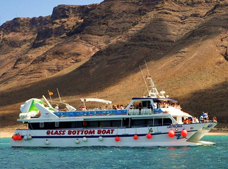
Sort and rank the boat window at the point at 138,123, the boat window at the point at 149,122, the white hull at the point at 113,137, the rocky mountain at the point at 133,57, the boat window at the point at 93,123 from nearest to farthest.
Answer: the white hull at the point at 113,137, the boat window at the point at 149,122, the boat window at the point at 138,123, the boat window at the point at 93,123, the rocky mountain at the point at 133,57

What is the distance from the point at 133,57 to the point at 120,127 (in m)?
86.6

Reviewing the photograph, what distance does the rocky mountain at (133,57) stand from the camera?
110812mm

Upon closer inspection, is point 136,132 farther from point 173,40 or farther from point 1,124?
point 173,40

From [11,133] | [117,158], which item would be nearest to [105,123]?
[117,158]

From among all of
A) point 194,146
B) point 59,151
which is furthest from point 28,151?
point 194,146

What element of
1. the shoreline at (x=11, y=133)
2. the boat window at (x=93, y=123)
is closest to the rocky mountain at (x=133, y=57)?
the shoreline at (x=11, y=133)

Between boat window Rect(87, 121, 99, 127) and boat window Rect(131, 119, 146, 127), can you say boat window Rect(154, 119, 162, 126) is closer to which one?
boat window Rect(131, 119, 146, 127)

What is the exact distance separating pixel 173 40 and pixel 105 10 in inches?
1634

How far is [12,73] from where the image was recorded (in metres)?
178

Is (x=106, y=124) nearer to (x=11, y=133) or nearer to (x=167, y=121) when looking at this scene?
(x=167, y=121)

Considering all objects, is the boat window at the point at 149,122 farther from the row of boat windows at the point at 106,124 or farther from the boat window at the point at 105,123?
the boat window at the point at 105,123

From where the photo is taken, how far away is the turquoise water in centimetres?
4356

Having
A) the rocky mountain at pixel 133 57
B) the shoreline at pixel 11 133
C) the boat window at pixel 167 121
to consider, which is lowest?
the shoreline at pixel 11 133

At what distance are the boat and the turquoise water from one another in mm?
969
